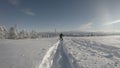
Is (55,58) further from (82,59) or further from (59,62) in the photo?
(82,59)

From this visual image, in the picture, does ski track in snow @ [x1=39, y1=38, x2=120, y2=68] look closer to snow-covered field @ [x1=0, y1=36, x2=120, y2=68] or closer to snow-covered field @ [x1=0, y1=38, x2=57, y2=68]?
snow-covered field @ [x1=0, y1=36, x2=120, y2=68]

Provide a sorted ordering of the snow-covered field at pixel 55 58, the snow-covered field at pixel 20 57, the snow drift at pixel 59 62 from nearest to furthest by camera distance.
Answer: the snow-covered field at pixel 20 57 → the snow-covered field at pixel 55 58 → the snow drift at pixel 59 62

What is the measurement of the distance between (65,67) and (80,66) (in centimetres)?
90

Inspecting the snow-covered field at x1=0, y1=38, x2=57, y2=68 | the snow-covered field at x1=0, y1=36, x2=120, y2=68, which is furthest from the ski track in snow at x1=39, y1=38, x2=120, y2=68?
the snow-covered field at x1=0, y1=38, x2=57, y2=68

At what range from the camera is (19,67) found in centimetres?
492

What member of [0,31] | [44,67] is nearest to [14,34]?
[0,31]

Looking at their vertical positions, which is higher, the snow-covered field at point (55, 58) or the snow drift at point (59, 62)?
the snow-covered field at point (55, 58)

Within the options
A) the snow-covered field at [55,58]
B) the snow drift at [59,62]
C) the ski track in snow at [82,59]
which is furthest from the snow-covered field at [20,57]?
the ski track in snow at [82,59]

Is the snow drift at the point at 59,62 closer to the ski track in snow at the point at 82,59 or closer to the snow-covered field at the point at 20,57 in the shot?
the ski track in snow at the point at 82,59

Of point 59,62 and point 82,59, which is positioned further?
point 82,59

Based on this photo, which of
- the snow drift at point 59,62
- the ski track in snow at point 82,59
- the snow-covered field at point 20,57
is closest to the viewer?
the snow-covered field at point 20,57

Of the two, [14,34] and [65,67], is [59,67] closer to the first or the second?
[65,67]

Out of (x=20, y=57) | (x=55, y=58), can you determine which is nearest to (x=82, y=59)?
(x=55, y=58)

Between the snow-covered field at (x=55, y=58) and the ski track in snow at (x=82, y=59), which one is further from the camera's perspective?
the ski track in snow at (x=82, y=59)
